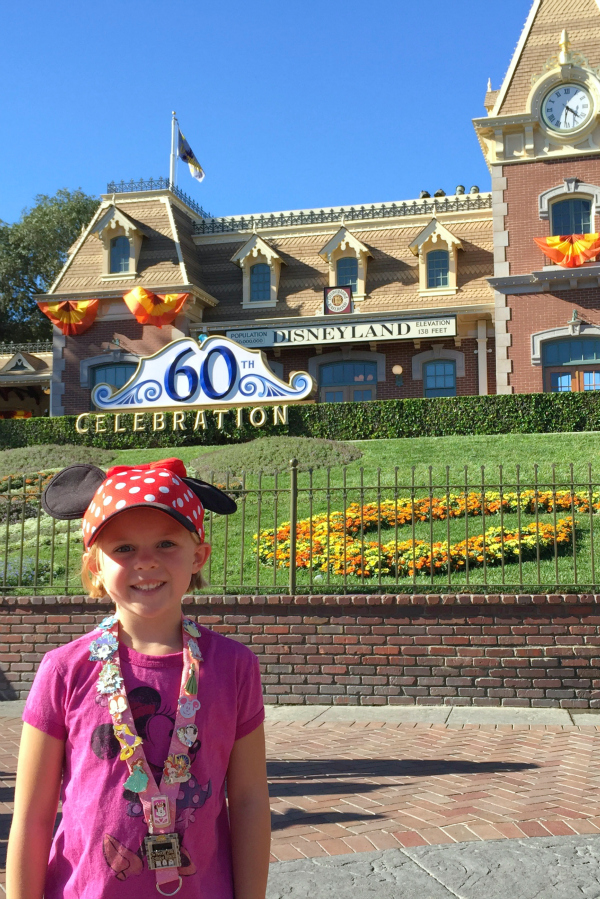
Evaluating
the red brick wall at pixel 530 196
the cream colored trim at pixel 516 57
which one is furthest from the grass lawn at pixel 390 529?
the cream colored trim at pixel 516 57

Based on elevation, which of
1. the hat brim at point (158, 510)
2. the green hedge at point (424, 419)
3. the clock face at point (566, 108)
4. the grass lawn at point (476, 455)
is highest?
the clock face at point (566, 108)

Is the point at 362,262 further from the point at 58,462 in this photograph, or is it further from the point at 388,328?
the point at 58,462

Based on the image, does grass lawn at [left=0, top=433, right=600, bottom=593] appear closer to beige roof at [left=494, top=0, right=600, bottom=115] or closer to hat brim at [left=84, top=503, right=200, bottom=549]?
hat brim at [left=84, top=503, right=200, bottom=549]

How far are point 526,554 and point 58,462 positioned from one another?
12532 mm

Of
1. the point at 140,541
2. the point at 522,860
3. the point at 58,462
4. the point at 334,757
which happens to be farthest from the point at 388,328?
the point at 140,541

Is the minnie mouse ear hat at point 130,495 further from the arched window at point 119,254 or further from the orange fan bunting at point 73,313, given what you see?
the arched window at point 119,254

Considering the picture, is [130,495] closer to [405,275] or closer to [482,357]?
[482,357]

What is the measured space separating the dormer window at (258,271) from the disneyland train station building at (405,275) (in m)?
0.05

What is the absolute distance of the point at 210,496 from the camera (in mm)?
2422

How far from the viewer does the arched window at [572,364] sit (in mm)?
23516

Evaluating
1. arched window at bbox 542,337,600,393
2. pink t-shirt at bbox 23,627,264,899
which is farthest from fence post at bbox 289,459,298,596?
arched window at bbox 542,337,600,393

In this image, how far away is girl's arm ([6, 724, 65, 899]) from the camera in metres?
2.02

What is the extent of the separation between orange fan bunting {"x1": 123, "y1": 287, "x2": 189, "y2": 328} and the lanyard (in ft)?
83.7

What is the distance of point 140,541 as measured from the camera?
2197mm
